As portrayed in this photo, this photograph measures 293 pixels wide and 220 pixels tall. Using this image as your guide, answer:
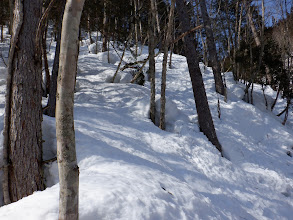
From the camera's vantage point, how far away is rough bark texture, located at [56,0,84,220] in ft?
3.51

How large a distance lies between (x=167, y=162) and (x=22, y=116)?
2239 mm

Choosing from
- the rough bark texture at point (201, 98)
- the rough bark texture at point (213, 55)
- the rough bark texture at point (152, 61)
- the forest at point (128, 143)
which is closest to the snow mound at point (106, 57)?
the forest at point (128, 143)

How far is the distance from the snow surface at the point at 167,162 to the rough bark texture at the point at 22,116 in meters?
0.31

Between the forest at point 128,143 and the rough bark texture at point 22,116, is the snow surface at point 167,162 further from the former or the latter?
the rough bark texture at point 22,116

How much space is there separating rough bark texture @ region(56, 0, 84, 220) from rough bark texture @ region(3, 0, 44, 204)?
4.95 feet

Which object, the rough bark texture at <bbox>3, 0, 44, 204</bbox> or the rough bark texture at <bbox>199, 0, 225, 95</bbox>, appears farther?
the rough bark texture at <bbox>199, 0, 225, 95</bbox>

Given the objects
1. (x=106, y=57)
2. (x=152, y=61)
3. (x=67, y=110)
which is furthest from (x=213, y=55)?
(x=67, y=110)

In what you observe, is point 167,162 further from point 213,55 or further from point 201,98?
point 213,55

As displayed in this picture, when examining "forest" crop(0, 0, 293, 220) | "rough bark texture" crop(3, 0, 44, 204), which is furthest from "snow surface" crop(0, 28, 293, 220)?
"rough bark texture" crop(3, 0, 44, 204)

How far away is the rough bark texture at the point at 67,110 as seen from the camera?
1.07 m

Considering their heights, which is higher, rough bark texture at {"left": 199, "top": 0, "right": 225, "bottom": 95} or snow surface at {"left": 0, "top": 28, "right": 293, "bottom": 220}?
rough bark texture at {"left": 199, "top": 0, "right": 225, "bottom": 95}

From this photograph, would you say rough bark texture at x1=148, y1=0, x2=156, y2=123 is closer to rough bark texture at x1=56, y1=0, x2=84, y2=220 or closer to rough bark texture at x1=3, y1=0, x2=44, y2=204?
rough bark texture at x1=3, y1=0, x2=44, y2=204

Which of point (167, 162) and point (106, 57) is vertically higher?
point (106, 57)

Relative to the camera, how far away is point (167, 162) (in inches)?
140
